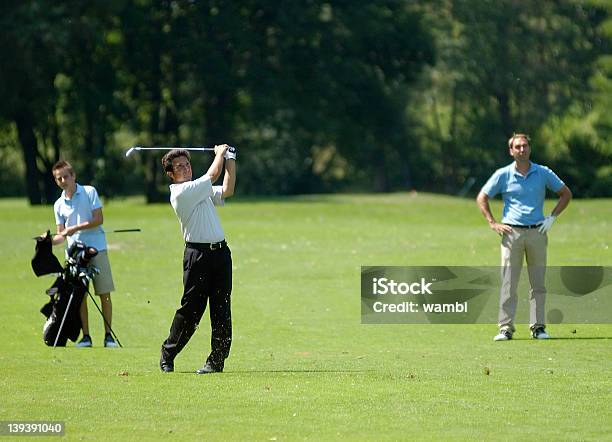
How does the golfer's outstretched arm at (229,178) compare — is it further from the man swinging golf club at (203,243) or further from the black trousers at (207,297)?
the black trousers at (207,297)

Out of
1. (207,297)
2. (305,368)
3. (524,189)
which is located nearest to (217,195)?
(207,297)

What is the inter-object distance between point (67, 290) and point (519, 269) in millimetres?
4689

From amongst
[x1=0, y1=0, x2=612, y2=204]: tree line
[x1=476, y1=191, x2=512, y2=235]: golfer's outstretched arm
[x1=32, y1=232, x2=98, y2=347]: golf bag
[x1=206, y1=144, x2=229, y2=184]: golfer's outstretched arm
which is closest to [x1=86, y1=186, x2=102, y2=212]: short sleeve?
[x1=32, y1=232, x2=98, y2=347]: golf bag

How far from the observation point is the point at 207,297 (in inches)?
474

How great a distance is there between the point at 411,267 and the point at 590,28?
53.1 meters

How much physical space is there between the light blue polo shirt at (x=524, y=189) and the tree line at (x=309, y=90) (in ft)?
122

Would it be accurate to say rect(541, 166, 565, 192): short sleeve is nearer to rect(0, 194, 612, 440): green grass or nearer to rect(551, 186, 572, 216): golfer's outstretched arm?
rect(551, 186, 572, 216): golfer's outstretched arm

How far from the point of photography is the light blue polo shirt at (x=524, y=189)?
49.5 feet

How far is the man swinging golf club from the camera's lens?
38.4 ft

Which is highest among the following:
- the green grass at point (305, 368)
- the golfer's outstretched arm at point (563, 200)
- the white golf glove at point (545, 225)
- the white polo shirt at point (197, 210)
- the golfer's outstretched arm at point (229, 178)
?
the golfer's outstretched arm at point (229, 178)

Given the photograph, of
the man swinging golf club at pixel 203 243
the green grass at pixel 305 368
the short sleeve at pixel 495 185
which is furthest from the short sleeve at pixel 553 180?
the man swinging golf club at pixel 203 243

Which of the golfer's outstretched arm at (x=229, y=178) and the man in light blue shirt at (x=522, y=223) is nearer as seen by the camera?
the golfer's outstretched arm at (x=229, y=178)

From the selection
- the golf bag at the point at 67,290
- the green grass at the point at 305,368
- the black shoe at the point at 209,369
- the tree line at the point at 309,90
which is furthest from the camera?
the tree line at the point at 309,90

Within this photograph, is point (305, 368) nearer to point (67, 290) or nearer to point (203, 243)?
point (203, 243)
